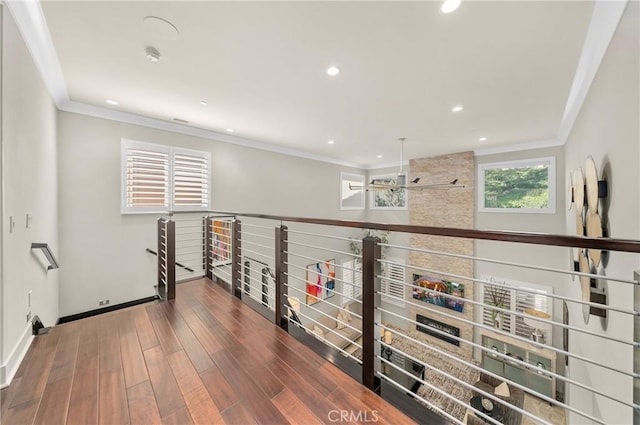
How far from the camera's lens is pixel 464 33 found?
2025mm

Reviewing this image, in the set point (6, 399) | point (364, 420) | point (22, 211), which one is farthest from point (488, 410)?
point (22, 211)

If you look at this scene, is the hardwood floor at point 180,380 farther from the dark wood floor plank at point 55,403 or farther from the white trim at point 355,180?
the white trim at point 355,180

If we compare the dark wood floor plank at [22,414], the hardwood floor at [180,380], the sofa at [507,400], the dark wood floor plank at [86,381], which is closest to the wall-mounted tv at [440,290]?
the sofa at [507,400]

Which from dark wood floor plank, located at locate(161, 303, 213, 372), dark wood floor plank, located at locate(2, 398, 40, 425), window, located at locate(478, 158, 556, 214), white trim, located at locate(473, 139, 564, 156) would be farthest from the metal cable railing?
white trim, located at locate(473, 139, 564, 156)

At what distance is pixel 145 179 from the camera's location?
3938mm

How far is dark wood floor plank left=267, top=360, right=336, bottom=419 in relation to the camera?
1413 mm

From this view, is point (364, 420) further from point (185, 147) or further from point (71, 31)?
point (185, 147)

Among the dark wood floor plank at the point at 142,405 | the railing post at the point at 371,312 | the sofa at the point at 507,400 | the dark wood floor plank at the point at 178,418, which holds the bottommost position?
the sofa at the point at 507,400

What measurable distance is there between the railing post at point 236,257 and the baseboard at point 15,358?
1613 mm

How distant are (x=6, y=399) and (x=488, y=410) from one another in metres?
5.22

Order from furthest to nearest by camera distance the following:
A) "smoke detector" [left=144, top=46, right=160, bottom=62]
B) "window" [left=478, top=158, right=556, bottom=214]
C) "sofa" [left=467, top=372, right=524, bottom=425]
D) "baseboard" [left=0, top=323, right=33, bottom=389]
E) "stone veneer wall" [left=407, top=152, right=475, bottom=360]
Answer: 1. "stone veneer wall" [left=407, top=152, right=475, bottom=360]
2. "window" [left=478, top=158, right=556, bottom=214]
3. "sofa" [left=467, top=372, right=524, bottom=425]
4. "smoke detector" [left=144, top=46, right=160, bottom=62]
5. "baseboard" [left=0, top=323, right=33, bottom=389]

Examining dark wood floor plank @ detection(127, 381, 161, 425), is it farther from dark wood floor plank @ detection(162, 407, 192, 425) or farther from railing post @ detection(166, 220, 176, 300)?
railing post @ detection(166, 220, 176, 300)

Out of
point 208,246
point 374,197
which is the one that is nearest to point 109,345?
point 208,246

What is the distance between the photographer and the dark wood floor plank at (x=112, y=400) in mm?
1338
